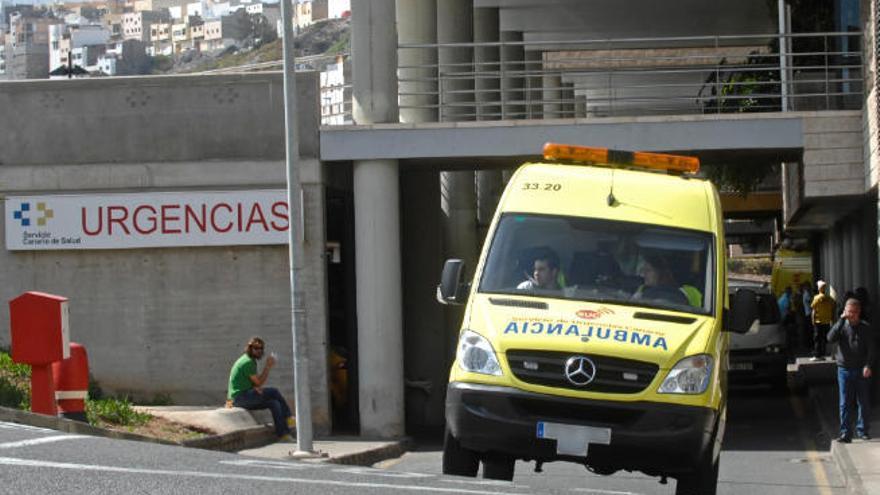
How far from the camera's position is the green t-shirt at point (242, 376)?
2125cm

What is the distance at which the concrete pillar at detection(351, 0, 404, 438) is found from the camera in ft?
78.5

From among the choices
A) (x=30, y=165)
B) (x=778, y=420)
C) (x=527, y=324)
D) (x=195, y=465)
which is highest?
(x=30, y=165)

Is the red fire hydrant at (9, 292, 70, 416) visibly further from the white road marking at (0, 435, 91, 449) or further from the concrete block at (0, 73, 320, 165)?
the concrete block at (0, 73, 320, 165)

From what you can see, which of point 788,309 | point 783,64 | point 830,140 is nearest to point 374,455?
point 830,140

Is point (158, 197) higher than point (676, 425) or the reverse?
higher

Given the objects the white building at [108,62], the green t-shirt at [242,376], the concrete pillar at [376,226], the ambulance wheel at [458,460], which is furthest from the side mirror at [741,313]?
the white building at [108,62]

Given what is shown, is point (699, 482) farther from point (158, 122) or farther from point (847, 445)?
point (158, 122)

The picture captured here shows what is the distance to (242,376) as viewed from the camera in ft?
69.7

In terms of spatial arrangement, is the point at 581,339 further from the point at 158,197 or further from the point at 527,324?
the point at 158,197

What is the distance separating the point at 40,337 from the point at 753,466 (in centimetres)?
804

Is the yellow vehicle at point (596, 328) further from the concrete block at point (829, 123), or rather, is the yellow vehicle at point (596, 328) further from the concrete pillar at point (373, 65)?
the concrete pillar at point (373, 65)

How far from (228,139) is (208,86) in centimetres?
80

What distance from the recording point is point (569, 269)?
13.4 metres

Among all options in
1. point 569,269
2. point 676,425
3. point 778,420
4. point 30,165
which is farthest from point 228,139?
point 676,425
